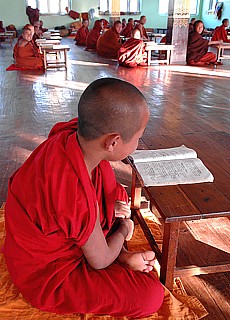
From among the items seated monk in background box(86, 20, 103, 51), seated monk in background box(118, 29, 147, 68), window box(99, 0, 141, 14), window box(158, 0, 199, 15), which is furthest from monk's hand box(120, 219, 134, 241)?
window box(158, 0, 199, 15)

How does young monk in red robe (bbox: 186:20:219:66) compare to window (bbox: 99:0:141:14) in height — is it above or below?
below

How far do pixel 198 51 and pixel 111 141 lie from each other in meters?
7.13

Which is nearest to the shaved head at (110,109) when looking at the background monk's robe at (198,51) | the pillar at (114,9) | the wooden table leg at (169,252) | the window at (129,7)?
the wooden table leg at (169,252)

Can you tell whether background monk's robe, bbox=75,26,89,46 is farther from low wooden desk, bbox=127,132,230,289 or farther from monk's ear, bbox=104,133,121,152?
monk's ear, bbox=104,133,121,152

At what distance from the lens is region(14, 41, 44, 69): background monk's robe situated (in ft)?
22.2

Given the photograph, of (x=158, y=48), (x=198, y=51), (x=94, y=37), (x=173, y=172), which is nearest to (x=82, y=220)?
(x=173, y=172)

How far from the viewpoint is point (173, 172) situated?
1.31m

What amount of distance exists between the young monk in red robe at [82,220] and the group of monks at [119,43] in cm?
599

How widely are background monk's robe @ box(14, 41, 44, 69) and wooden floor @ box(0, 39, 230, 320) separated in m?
0.37

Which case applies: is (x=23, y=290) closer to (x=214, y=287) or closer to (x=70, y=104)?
(x=214, y=287)

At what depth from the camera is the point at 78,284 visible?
1135mm

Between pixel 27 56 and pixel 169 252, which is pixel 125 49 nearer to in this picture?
pixel 27 56

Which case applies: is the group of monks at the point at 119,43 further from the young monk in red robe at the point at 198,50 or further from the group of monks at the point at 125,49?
the young monk in red robe at the point at 198,50

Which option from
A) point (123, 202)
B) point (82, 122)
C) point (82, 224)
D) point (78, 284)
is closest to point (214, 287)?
point (123, 202)
